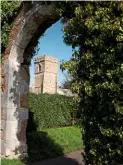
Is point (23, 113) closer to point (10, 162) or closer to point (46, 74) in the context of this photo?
point (10, 162)

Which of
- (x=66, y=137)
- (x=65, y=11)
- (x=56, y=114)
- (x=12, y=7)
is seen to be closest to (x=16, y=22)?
(x=12, y=7)

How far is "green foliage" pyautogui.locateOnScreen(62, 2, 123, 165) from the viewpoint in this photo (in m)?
5.34

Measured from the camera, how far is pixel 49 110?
18.0 metres

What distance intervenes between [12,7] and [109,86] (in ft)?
18.5

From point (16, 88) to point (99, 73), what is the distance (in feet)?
15.5

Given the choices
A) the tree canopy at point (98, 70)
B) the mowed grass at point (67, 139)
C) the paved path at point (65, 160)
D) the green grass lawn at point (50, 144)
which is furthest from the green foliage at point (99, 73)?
the mowed grass at point (67, 139)

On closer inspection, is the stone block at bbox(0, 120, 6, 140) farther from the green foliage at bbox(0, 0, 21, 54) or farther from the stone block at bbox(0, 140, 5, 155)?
the green foliage at bbox(0, 0, 21, 54)

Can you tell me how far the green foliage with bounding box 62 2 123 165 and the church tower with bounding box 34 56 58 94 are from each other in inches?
1827

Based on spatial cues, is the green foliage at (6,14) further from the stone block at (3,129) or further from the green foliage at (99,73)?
the green foliage at (99,73)

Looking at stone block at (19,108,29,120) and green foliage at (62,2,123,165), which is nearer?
green foliage at (62,2,123,165)

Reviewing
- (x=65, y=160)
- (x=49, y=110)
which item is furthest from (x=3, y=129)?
(x=49, y=110)

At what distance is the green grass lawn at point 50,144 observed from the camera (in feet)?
34.2

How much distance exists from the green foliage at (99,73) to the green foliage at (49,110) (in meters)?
9.63

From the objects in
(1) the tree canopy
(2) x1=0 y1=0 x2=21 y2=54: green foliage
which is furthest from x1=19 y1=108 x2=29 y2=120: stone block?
(1) the tree canopy
